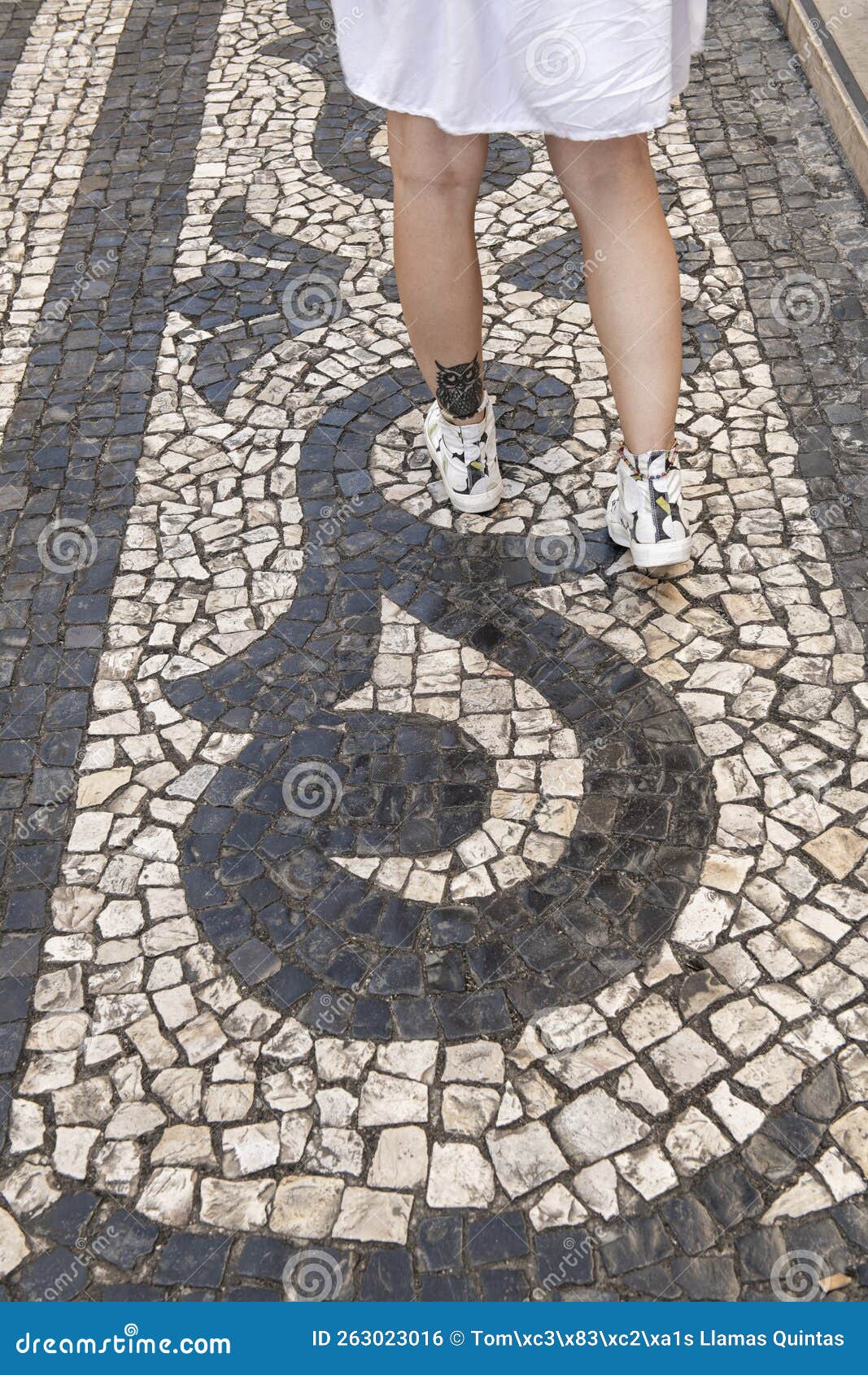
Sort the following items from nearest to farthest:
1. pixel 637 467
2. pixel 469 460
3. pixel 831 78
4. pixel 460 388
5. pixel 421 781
Result: pixel 421 781
pixel 637 467
pixel 460 388
pixel 469 460
pixel 831 78

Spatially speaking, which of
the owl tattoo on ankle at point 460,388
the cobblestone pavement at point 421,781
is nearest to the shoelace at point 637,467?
the cobblestone pavement at point 421,781

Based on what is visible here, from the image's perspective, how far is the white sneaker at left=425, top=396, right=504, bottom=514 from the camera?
11.3 feet

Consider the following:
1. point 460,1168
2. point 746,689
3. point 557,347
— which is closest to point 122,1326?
point 460,1168

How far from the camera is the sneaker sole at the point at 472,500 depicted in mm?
3549

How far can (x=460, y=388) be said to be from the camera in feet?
10.9

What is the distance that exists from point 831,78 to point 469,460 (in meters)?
2.57

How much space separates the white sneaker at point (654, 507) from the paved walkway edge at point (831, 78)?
199 centimetres

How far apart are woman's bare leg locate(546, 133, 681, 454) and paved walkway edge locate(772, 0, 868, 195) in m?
1.94

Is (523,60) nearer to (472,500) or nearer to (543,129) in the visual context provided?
(543,129)

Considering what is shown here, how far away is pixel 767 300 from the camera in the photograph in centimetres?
416

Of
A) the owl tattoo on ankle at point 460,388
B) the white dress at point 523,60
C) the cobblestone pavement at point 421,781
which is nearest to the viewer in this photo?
the cobblestone pavement at point 421,781

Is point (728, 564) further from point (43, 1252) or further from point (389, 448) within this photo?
point (43, 1252)

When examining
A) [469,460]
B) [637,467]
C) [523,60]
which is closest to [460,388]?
[469,460]

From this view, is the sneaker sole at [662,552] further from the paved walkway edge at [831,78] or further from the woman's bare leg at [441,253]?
the paved walkway edge at [831,78]
